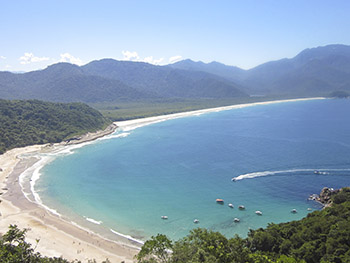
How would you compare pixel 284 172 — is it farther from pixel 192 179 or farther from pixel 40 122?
pixel 40 122

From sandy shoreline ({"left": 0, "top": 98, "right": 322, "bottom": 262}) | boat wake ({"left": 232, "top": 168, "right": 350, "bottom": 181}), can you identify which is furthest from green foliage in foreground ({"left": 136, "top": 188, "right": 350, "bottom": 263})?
boat wake ({"left": 232, "top": 168, "right": 350, "bottom": 181})

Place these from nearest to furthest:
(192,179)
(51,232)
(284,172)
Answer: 1. (51,232)
2. (192,179)
3. (284,172)

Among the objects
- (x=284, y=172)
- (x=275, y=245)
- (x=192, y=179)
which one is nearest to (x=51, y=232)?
(x=192, y=179)

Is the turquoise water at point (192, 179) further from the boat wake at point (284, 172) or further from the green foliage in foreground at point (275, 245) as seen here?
the green foliage in foreground at point (275, 245)

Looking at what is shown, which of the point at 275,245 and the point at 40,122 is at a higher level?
the point at 40,122

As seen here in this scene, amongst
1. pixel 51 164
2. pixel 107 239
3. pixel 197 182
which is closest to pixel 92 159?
pixel 51 164
